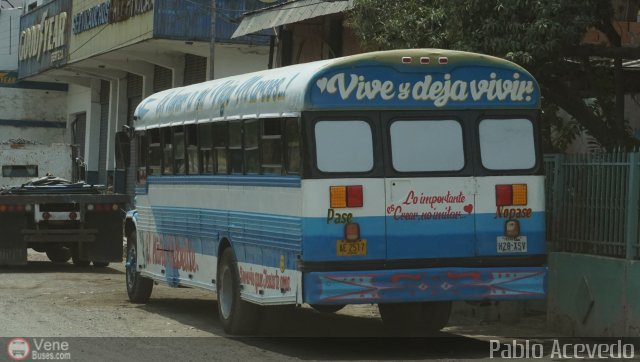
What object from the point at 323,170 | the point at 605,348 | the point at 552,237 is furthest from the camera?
the point at 552,237

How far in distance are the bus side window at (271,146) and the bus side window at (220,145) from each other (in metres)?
1.08

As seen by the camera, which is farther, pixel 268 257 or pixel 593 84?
pixel 593 84

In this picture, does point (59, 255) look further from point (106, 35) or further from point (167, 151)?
point (106, 35)

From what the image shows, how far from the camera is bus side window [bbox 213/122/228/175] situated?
13.1 meters

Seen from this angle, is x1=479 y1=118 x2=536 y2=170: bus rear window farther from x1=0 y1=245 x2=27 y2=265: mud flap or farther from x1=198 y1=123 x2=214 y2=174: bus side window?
x1=0 y1=245 x2=27 y2=265: mud flap

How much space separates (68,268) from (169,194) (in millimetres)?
7897

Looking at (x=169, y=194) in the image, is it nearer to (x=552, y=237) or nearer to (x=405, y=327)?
(x=405, y=327)

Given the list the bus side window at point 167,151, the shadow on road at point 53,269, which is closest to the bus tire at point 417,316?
the bus side window at point 167,151

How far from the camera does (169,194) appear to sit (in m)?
14.9

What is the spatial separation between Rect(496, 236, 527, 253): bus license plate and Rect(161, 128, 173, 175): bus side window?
508 cm

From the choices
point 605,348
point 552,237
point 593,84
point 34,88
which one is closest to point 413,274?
point 605,348

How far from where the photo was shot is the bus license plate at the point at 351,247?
1091cm

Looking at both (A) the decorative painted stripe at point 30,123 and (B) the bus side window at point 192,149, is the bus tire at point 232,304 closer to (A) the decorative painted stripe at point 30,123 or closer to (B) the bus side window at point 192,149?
(B) the bus side window at point 192,149

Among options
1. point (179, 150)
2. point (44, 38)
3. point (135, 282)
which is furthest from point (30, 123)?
point (179, 150)
